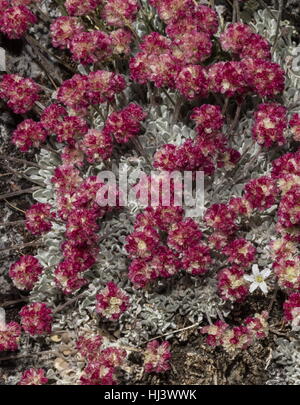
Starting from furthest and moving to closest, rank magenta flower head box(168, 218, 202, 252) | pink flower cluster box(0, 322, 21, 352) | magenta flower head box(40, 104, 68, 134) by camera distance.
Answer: magenta flower head box(40, 104, 68, 134) < pink flower cluster box(0, 322, 21, 352) < magenta flower head box(168, 218, 202, 252)

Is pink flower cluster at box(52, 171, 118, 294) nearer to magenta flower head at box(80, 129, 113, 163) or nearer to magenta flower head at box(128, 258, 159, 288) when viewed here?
magenta flower head at box(80, 129, 113, 163)

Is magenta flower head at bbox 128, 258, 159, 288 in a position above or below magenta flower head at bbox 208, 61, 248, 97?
below

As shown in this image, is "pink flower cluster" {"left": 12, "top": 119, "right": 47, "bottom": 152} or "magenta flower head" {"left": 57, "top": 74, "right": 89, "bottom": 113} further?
"pink flower cluster" {"left": 12, "top": 119, "right": 47, "bottom": 152}

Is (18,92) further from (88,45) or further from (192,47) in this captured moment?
(192,47)

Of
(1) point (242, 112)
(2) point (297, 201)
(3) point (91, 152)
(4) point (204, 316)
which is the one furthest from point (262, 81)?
(4) point (204, 316)

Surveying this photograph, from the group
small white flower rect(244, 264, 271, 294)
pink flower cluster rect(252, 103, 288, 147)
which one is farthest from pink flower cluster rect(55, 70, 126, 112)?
small white flower rect(244, 264, 271, 294)

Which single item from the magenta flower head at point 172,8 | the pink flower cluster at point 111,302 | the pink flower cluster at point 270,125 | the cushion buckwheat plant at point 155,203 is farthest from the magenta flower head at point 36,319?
the magenta flower head at point 172,8

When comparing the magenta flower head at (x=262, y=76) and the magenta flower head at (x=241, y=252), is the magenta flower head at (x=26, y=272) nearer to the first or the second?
the magenta flower head at (x=241, y=252)

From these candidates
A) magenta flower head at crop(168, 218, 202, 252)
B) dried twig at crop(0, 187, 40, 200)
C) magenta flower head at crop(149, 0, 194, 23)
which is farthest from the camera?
dried twig at crop(0, 187, 40, 200)
